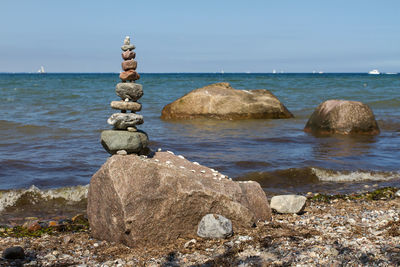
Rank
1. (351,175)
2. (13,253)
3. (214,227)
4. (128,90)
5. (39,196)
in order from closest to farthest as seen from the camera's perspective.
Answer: (13,253) < (214,227) < (128,90) < (39,196) < (351,175)

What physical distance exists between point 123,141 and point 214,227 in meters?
1.92

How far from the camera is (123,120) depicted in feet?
22.4

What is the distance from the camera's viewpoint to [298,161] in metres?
11.5

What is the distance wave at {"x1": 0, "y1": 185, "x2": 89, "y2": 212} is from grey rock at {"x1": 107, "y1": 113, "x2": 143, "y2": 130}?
7.90ft

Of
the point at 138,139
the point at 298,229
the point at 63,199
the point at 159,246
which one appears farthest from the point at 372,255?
the point at 63,199

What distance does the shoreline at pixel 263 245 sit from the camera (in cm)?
500

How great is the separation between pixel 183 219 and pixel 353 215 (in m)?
2.75

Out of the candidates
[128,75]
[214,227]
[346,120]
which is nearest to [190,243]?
[214,227]

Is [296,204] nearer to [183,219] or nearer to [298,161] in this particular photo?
[183,219]

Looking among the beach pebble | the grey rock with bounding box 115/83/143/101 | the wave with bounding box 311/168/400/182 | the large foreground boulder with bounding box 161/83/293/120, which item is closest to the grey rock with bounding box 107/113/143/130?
the grey rock with bounding box 115/83/143/101

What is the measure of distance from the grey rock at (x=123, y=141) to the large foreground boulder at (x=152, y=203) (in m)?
0.60

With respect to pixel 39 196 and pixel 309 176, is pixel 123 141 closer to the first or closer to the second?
pixel 39 196

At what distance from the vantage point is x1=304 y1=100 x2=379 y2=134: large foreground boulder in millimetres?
15719
